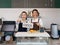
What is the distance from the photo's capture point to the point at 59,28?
2680 millimetres

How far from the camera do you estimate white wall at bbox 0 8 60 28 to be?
2676mm

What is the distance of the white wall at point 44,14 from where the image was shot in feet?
8.78

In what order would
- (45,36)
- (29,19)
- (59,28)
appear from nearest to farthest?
(45,36) → (29,19) → (59,28)

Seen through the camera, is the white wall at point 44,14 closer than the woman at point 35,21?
No

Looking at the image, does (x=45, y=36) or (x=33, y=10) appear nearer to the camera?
(x=45, y=36)

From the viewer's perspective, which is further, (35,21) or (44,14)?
(44,14)

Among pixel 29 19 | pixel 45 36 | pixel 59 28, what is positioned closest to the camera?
pixel 45 36

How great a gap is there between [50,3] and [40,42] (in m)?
0.82

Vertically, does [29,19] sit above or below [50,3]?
below

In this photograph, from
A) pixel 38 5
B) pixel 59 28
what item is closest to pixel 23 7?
pixel 38 5

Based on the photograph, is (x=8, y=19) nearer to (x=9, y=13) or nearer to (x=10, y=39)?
(x=9, y=13)

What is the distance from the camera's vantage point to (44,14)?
8.84 feet

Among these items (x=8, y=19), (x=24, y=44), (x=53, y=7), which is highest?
(x=53, y=7)

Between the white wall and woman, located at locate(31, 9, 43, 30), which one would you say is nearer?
woman, located at locate(31, 9, 43, 30)
